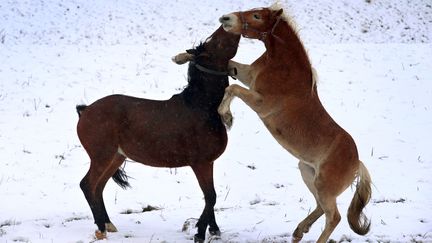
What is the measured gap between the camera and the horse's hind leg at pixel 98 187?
5.73 metres

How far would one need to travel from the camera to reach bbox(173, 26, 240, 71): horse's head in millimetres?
5609

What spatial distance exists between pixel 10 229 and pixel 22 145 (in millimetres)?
3573

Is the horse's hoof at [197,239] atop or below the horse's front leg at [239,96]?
below

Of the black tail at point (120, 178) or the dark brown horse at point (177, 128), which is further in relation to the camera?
the black tail at point (120, 178)

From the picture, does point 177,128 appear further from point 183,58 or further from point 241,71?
point 241,71

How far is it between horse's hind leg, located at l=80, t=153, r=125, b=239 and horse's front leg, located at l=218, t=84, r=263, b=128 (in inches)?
47.4

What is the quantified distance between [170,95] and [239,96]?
6.56 metres

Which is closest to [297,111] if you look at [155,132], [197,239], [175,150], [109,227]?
[175,150]

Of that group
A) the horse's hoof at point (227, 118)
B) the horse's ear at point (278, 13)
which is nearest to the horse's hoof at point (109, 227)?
the horse's hoof at point (227, 118)

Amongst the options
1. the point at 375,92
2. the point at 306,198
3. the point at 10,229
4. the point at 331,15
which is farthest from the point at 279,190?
the point at 331,15

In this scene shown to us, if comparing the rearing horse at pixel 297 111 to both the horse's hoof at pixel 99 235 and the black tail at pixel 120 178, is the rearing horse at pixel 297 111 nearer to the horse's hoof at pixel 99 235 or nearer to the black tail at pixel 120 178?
the black tail at pixel 120 178

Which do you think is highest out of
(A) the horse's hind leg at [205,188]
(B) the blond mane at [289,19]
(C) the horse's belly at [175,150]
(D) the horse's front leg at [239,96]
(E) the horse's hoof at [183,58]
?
(B) the blond mane at [289,19]

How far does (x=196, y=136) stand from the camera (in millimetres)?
5582

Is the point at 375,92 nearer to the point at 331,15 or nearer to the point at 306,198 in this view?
the point at 306,198
